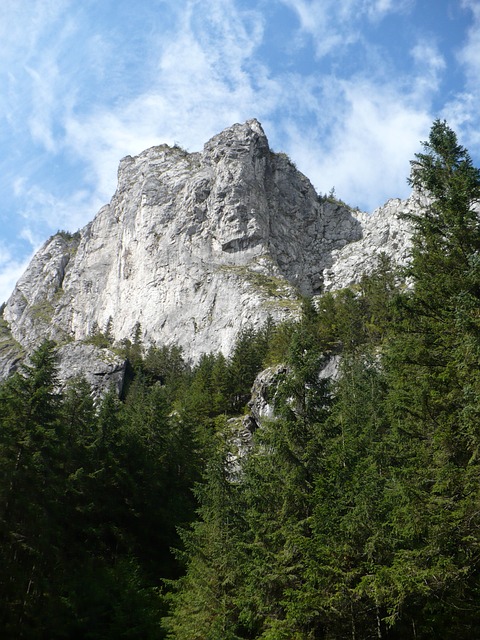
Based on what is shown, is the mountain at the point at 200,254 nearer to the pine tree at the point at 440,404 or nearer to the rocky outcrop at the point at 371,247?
the rocky outcrop at the point at 371,247

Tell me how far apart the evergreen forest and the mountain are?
149ft

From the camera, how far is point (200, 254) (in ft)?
314

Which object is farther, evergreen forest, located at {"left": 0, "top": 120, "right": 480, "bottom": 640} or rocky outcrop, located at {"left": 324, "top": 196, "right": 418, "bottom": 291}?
rocky outcrop, located at {"left": 324, "top": 196, "right": 418, "bottom": 291}

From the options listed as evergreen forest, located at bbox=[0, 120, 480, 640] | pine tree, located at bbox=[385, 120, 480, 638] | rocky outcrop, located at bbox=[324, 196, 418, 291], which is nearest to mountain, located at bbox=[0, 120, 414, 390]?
rocky outcrop, located at bbox=[324, 196, 418, 291]

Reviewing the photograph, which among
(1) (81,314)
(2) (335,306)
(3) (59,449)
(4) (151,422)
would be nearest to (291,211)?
(1) (81,314)

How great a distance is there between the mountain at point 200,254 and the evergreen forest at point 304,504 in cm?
4535

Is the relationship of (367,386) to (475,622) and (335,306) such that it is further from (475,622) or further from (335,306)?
(335,306)

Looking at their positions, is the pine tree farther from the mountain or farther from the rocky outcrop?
the rocky outcrop

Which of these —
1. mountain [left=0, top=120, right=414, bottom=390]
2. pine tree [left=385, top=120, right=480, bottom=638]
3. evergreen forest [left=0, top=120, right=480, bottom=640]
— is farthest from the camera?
mountain [left=0, top=120, right=414, bottom=390]

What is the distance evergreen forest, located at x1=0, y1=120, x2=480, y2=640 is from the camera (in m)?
12.6

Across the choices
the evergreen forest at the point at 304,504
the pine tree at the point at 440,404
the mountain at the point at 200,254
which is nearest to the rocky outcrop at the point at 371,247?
the mountain at the point at 200,254

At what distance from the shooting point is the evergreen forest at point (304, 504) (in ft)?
41.4

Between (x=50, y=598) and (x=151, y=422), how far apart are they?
13811mm

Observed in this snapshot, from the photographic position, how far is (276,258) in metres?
102
